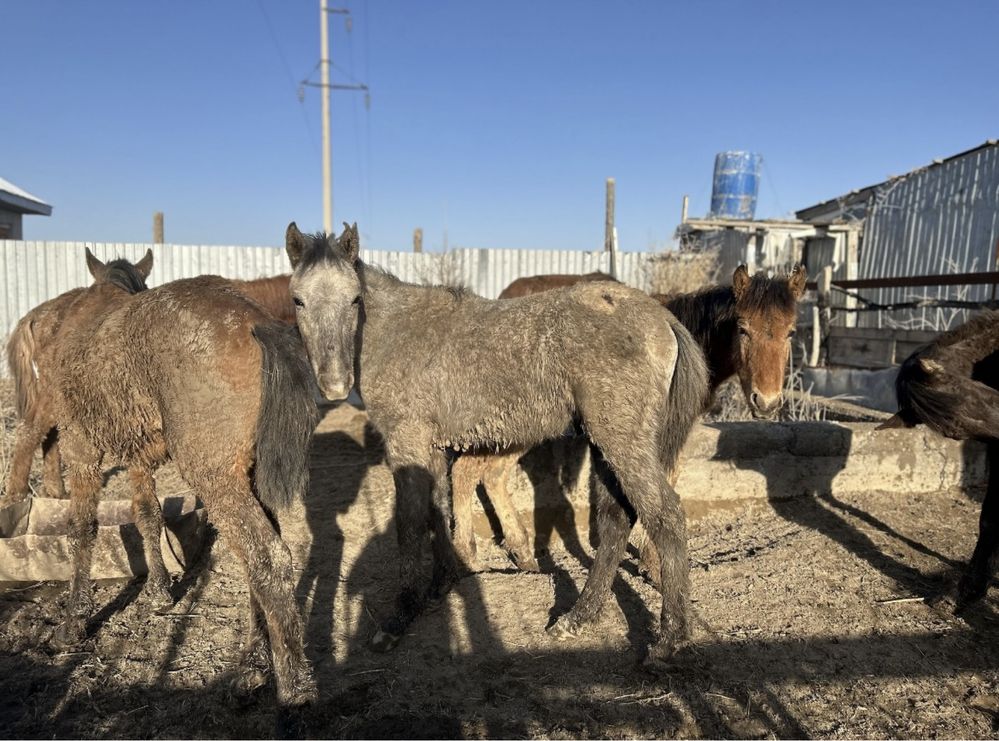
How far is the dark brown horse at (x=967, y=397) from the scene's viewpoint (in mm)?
3537

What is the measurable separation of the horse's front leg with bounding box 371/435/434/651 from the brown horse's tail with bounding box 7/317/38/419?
4.14 m

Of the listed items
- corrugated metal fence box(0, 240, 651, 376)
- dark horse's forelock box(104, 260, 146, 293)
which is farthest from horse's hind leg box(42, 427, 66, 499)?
corrugated metal fence box(0, 240, 651, 376)

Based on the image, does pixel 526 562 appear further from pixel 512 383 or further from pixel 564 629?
pixel 512 383

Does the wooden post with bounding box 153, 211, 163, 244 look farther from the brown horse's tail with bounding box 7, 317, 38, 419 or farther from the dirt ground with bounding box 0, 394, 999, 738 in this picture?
the dirt ground with bounding box 0, 394, 999, 738

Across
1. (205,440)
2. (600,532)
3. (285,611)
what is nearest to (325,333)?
(205,440)

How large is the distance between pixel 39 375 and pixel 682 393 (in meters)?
5.44

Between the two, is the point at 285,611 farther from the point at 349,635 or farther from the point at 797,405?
the point at 797,405

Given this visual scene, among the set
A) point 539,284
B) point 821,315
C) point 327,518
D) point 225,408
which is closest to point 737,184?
point 821,315

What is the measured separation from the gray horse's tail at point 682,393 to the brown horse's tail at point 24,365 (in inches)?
225

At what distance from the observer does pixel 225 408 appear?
2814mm

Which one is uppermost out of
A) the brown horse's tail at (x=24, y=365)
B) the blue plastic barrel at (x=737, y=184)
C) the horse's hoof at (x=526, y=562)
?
the blue plastic barrel at (x=737, y=184)

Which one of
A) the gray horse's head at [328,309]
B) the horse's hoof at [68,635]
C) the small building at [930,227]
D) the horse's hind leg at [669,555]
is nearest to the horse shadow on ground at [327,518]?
the horse's hoof at [68,635]

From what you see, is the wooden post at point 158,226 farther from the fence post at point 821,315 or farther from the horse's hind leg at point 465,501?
the fence post at point 821,315

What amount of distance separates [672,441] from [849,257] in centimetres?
1244
